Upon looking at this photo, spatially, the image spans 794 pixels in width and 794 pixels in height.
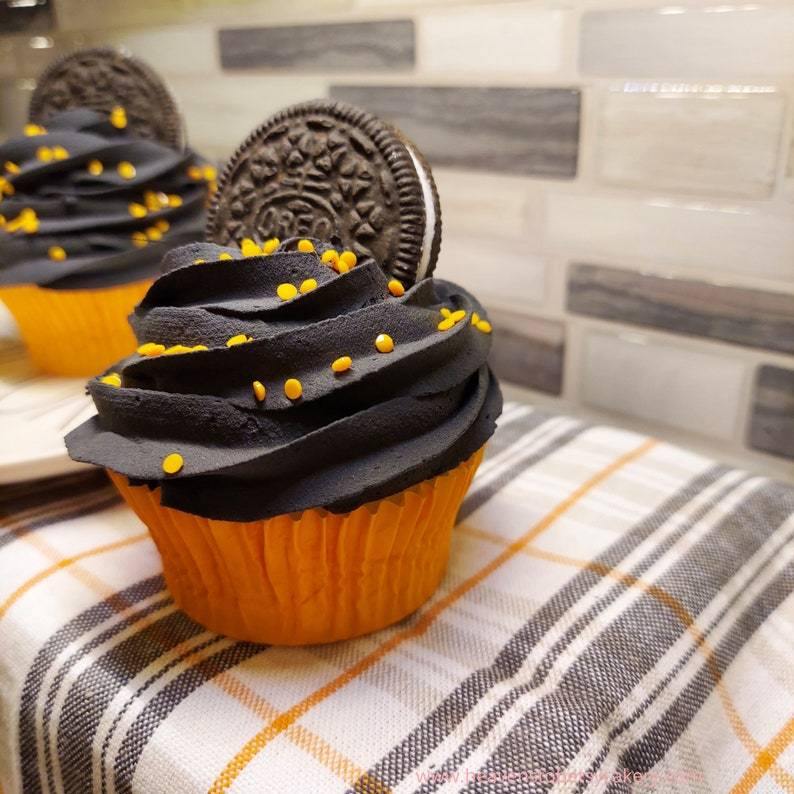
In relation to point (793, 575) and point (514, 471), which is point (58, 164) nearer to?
point (514, 471)

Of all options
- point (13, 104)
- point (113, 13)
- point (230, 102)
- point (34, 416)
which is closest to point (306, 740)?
point (34, 416)

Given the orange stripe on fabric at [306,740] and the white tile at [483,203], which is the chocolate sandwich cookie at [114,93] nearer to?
the white tile at [483,203]

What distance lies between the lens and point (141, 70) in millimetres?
1299

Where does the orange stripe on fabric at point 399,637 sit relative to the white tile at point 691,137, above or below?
below

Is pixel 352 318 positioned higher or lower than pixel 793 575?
higher

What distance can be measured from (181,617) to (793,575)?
641mm

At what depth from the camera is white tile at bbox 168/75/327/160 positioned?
5.03 feet

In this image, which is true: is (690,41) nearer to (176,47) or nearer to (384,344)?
(384,344)

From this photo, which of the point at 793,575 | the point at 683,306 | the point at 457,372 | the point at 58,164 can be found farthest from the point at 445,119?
the point at 793,575

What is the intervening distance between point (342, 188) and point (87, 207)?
0.47 m

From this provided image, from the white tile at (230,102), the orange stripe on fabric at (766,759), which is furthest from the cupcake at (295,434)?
the white tile at (230,102)

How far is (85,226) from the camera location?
111 centimetres

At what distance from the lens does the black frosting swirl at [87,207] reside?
111cm

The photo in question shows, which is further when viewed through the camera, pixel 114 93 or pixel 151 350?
pixel 114 93
